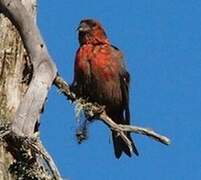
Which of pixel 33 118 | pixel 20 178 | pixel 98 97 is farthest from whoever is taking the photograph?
pixel 98 97

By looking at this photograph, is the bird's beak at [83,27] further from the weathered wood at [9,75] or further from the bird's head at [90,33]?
the weathered wood at [9,75]

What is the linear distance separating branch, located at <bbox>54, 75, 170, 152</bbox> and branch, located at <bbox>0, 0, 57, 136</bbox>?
2.17ft

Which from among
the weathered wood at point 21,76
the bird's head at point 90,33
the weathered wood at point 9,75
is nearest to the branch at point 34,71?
→ the weathered wood at point 21,76

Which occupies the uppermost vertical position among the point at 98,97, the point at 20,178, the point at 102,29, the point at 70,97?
the point at 102,29

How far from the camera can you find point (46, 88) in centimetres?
461

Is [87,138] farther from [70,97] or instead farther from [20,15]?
[20,15]

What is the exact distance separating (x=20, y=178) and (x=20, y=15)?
101cm

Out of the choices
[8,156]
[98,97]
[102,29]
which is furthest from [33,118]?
[102,29]

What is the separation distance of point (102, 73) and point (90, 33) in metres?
0.46

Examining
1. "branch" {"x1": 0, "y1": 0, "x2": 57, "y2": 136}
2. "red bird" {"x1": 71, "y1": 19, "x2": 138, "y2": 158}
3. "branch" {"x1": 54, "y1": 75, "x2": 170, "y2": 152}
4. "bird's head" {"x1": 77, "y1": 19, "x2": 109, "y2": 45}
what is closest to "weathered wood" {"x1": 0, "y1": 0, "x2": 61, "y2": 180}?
"branch" {"x1": 0, "y1": 0, "x2": 57, "y2": 136}

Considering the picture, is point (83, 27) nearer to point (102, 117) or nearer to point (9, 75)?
point (102, 117)

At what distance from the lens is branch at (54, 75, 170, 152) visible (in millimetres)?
5340

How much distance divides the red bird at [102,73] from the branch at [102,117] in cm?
62

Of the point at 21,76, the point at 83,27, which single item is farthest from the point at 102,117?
the point at 83,27
